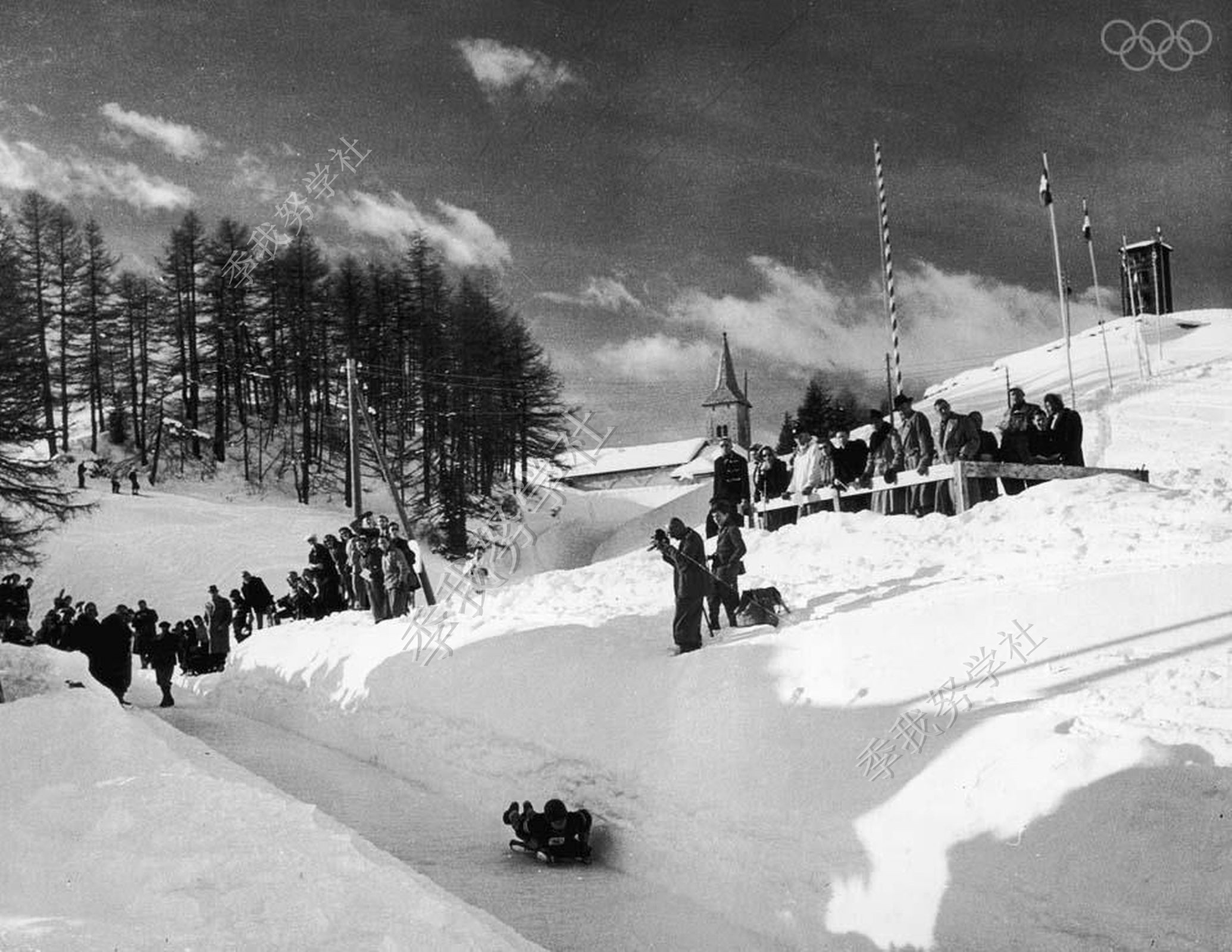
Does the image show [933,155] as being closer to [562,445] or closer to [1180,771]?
[1180,771]

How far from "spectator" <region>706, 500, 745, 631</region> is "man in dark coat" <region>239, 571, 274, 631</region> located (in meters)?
13.2

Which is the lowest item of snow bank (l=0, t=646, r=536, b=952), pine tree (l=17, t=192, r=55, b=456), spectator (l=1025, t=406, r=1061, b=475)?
snow bank (l=0, t=646, r=536, b=952)

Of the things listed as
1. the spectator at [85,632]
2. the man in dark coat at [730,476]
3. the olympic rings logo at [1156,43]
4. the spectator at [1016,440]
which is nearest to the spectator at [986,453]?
the spectator at [1016,440]

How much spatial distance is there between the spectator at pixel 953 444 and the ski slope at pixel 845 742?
0.57 m

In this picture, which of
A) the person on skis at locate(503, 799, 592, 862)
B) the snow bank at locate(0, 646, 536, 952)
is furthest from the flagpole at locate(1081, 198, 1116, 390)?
the snow bank at locate(0, 646, 536, 952)

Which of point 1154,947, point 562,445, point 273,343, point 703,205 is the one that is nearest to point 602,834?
point 1154,947

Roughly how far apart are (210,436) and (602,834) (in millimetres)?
38803

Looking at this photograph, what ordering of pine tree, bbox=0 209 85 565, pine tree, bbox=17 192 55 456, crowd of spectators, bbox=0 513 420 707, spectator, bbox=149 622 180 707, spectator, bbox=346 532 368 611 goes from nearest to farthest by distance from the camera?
crowd of spectators, bbox=0 513 420 707
spectator, bbox=149 622 180 707
spectator, bbox=346 532 368 611
pine tree, bbox=0 209 85 565
pine tree, bbox=17 192 55 456

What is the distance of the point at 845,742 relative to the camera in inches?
279

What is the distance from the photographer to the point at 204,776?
7090mm

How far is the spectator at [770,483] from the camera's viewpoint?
51.4ft

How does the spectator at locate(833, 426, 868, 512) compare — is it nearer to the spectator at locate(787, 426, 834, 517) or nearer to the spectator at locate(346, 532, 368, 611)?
the spectator at locate(787, 426, 834, 517)

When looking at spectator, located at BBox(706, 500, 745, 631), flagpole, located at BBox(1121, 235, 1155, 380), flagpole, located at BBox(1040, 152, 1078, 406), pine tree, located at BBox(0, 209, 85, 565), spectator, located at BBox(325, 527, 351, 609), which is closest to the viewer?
flagpole, located at BBox(1121, 235, 1155, 380)

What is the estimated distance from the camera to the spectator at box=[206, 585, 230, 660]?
1980 cm
